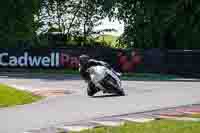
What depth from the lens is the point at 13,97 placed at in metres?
17.9

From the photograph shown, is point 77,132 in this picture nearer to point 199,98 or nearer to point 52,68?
point 199,98

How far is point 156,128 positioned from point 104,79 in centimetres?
825

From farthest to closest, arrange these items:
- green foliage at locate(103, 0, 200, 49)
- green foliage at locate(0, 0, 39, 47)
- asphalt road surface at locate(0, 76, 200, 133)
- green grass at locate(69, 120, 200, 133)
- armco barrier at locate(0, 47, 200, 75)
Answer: green foliage at locate(0, 0, 39, 47), green foliage at locate(103, 0, 200, 49), armco barrier at locate(0, 47, 200, 75), asphalt road surface at locate(0, 76, 200, 133), green grass at locate(69, 120, 200, 133)

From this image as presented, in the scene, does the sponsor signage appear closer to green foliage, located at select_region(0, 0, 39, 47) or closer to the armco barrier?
the armco barrier

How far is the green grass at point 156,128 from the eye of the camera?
10648 mm

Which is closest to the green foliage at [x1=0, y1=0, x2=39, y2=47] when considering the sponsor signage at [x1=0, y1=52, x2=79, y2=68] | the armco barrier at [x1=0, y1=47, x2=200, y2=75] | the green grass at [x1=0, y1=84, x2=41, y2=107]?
the sponsor signage at [x1=0, y1=52, x2=79, y2=68]

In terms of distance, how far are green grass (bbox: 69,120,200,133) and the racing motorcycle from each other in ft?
23.9

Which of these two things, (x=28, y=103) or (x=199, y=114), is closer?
(x=199, y=114)

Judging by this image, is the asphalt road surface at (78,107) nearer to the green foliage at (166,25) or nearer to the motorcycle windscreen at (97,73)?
the motorcycle windscreen at (97,73)

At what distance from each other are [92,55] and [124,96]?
1712 cm

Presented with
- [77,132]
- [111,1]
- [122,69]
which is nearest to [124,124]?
[77,132]

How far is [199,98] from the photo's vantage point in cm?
1898

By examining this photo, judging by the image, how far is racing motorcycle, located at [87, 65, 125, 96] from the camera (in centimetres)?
1914

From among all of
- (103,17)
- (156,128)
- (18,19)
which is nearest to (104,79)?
(156,128)
